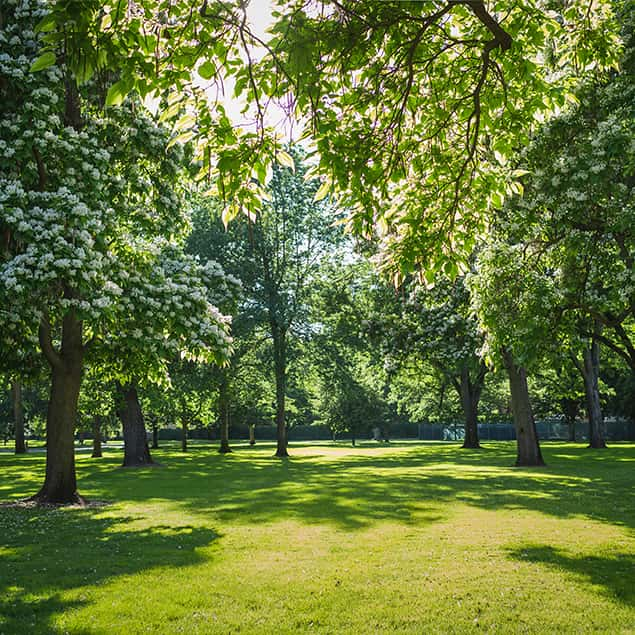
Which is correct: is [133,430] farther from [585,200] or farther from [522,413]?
[585,200]

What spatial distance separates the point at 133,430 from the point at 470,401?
Result: 2359 cm

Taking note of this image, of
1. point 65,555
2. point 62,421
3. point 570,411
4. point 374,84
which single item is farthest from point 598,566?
point 570,411

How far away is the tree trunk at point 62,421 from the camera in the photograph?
52.5ft

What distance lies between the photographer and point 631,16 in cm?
1321

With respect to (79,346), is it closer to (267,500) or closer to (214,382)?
(267,500)

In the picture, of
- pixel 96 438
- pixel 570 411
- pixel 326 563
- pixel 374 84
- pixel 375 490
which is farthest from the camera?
pixel 570 411

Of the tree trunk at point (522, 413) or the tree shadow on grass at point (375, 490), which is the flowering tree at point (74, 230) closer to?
the tree shadow on grass at point (375, 490)

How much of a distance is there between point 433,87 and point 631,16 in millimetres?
7897

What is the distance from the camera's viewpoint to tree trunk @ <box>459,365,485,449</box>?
45.0 meters

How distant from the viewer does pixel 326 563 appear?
927 centimetres

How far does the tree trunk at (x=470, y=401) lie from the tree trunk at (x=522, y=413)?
15267 mm

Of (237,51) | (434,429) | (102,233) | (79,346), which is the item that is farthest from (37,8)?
(434,429)

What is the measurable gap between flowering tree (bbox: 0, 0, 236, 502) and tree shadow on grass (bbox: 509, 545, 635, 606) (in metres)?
8.54

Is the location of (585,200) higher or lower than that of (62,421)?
higher
